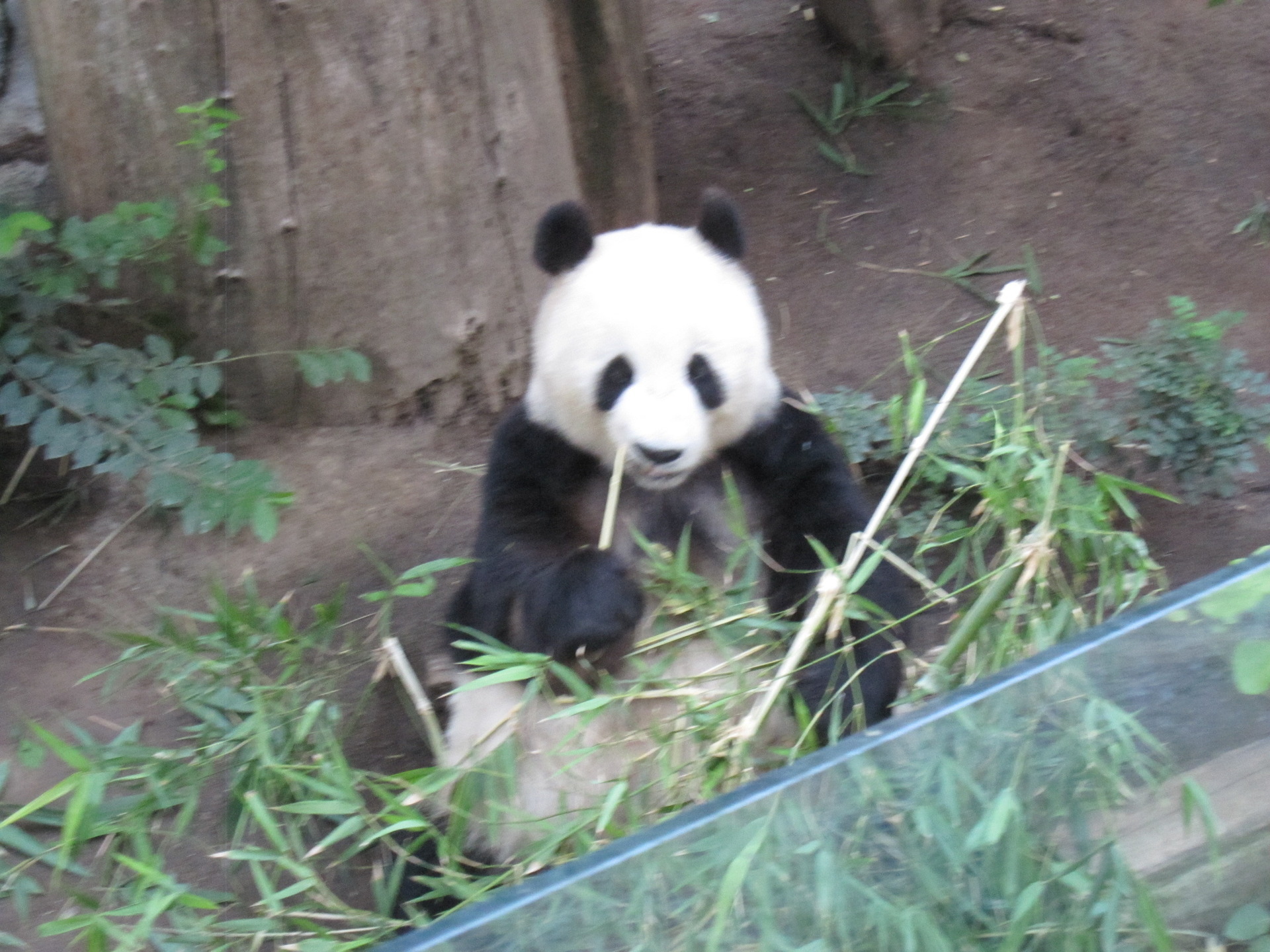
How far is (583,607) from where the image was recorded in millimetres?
2105

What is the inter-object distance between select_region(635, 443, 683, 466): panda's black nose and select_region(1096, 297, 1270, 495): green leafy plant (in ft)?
4.54

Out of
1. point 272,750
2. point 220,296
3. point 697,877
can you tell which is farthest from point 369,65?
point 697,877

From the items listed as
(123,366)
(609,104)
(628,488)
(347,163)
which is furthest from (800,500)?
(609,104)

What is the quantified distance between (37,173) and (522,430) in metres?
1.65

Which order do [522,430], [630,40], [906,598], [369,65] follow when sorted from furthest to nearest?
[630,40]
[369,65]
[522,430]
[906,598]

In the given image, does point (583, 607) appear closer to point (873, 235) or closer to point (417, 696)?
point (417, 696)

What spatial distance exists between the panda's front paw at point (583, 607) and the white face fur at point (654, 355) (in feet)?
0.58

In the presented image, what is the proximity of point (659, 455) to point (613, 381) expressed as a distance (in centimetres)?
18

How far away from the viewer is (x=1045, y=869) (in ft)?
4.45

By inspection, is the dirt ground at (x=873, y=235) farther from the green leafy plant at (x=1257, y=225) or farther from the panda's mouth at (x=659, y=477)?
the panda's mouth at (x=659, y=477)

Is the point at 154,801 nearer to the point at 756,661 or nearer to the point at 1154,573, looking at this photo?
the point at 756,661

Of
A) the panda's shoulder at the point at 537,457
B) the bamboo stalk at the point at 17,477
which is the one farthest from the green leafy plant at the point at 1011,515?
the bamboo stalk at the point at 17,477

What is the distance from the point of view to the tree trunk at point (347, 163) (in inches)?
98.5

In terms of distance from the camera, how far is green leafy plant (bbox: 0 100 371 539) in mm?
2395
